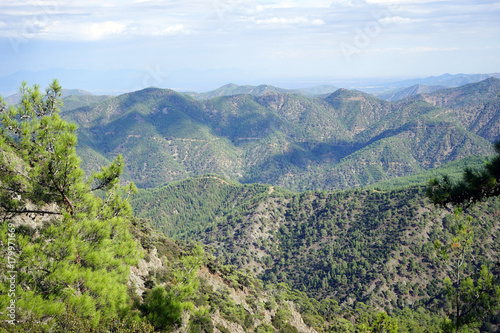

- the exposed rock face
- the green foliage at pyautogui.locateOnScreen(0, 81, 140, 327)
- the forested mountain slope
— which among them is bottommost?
the forested mountain slope

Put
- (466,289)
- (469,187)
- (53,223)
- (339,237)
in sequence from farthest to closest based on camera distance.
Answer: (339,237)
(466,289)
(469,187)
(53,223)

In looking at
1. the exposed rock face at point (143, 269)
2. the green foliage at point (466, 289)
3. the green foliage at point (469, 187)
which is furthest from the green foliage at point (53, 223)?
the exposed rock face at point (143, 269)

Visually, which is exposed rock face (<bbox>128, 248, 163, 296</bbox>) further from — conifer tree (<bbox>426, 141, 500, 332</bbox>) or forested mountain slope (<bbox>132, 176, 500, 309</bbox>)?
forested mountain slope (<bbox>132, 176, 500, 309</bbox>)

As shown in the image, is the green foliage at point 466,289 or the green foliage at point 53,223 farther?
the green foliage at point 466,289

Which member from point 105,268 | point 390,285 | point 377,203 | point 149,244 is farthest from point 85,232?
point 377,203

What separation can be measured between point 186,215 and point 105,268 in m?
190

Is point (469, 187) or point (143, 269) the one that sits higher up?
point (469, 187)

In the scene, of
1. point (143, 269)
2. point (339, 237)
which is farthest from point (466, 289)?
point (339, 237)

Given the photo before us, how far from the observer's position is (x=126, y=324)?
10.9 meters

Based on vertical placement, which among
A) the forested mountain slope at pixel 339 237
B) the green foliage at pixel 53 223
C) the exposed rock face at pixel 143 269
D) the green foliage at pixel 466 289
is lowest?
the forested mountain slope at pixel 339 237

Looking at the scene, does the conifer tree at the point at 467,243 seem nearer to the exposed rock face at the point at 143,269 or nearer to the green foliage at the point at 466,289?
the green foliage at the point at 466,289

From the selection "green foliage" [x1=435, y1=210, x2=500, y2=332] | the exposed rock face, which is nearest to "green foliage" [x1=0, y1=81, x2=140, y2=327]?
"green foliage" [x1=435, y1=210, x2=500, y2=332]

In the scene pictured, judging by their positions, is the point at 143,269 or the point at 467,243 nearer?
the point at 467,243

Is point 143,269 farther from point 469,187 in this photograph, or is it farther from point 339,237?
point 339,237
